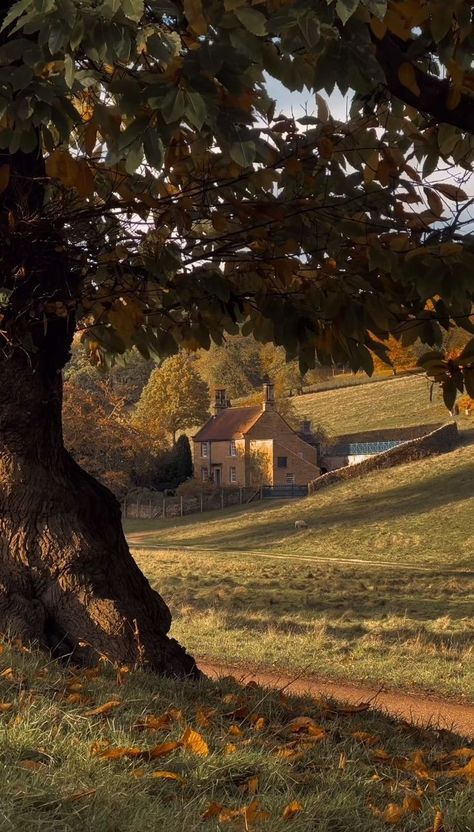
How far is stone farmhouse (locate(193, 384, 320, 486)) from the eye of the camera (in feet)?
223

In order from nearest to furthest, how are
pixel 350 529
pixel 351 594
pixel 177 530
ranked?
pixel 351 594 → pixel 350 529 → pixel 177 530

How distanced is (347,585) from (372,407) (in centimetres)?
7701

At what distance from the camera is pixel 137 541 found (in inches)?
1969

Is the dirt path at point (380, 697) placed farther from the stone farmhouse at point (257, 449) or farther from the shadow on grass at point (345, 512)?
the stone farmhouse at point (257, 449)

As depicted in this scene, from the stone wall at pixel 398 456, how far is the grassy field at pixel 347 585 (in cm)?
344

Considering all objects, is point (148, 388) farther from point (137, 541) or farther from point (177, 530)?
point (137, 541)

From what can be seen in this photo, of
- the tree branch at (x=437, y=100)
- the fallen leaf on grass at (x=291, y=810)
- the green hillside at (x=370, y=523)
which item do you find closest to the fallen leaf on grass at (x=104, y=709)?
the fallen leaf on grass at (x=291, y=810)

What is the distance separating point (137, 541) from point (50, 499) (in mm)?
43349

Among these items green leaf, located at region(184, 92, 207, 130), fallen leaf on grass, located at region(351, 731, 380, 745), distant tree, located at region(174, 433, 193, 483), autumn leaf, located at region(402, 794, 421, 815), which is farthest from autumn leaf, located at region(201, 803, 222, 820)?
distant tree, located at region(174, 433, 193, 483)

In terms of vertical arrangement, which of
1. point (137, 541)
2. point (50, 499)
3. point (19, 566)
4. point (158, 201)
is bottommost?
point (137, 541)

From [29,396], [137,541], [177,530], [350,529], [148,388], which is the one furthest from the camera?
[148,388]

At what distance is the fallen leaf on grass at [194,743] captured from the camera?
4605mm

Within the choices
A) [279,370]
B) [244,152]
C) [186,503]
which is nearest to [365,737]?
[244,152]

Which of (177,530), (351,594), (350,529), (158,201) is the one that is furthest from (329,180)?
(177,530)
